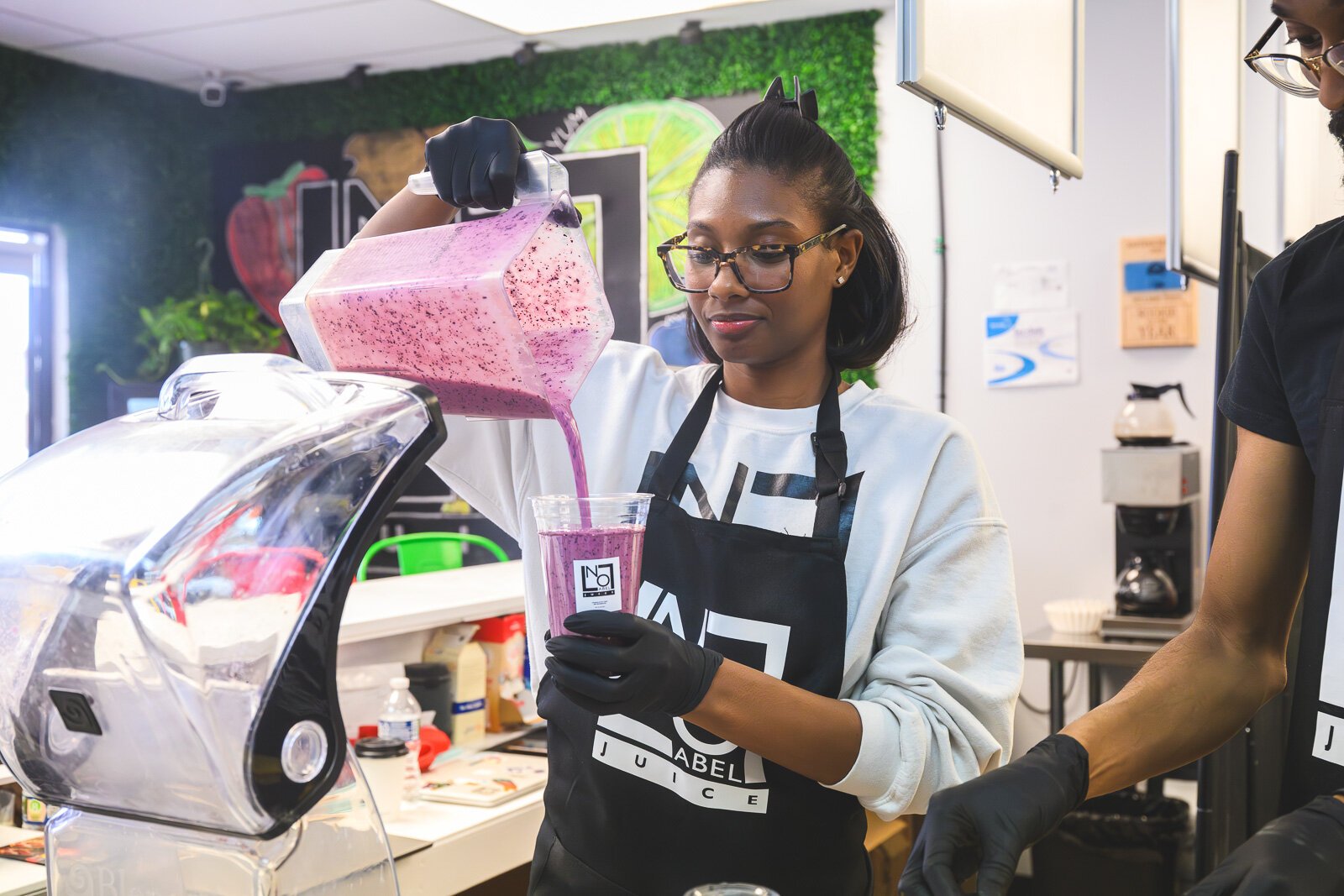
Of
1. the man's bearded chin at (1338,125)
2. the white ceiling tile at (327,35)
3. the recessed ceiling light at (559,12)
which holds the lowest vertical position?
the man's bearded chin at (1338,125)

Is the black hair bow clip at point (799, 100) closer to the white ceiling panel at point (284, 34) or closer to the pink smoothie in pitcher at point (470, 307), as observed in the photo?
the pink smoothie in pitcher at point (470, 307)

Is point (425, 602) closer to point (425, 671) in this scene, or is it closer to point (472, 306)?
point (425, 671)

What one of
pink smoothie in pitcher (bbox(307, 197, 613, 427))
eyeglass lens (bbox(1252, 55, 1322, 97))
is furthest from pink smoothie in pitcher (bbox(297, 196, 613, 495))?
eyeglass lens (bbox(1252, 55, 1322, 97))

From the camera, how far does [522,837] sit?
2402mm

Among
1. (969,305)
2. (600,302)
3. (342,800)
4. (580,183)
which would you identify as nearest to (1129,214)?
(969,305)

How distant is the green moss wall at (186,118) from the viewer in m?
5.42

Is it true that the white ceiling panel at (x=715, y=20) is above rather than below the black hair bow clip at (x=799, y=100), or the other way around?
above

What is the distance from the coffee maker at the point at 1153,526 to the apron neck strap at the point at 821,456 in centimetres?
295

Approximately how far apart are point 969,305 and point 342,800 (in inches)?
182

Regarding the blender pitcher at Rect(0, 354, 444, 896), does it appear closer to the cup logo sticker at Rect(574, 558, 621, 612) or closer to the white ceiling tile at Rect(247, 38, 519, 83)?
the cup logo sticker at Rect(574, 558, 621, 612)

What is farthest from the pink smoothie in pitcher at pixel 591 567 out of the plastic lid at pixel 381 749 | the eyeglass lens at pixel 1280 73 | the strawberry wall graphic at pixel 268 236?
the strawberry wall graphic at pixel 268 236

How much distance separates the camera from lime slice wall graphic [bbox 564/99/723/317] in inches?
221

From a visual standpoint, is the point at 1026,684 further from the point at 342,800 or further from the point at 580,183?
the point at 342,800

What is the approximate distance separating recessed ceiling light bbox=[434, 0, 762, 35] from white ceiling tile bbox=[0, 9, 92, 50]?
361 centimetres
